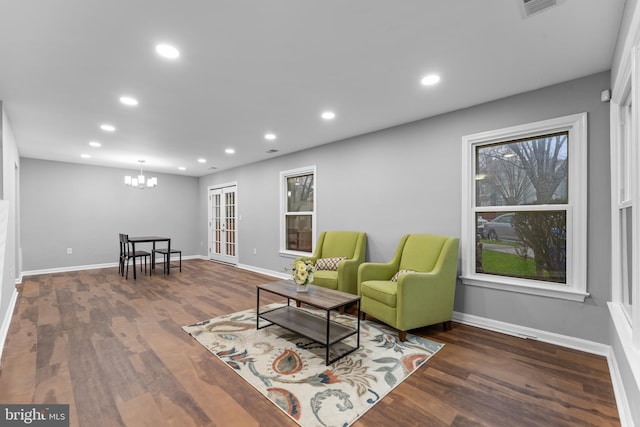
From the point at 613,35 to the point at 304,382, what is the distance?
327 centimetres

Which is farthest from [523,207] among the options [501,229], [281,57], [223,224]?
[223,224]

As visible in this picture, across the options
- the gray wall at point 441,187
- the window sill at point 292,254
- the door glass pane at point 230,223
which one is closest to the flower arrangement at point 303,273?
the gray wall at point 441,187

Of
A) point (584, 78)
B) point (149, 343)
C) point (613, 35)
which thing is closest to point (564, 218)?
point (584, 78)

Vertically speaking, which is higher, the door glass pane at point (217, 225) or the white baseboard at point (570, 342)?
the door glass pane at point (217, 225)

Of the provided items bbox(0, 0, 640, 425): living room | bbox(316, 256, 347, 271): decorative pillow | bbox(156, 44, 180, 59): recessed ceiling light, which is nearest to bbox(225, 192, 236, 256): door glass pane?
bbox(0, 0, 640, 425): living room

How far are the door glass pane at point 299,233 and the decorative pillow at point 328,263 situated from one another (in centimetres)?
103

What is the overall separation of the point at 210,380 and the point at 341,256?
2479 mm

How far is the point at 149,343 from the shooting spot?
2.70 metres

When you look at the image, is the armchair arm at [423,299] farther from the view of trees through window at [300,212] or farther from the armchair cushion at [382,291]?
the view of trees through window at [300,212]

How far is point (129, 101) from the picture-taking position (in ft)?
10.0

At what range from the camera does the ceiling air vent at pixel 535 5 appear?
5.45 feet

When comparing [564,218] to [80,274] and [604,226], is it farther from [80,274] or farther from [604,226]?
[80,274]

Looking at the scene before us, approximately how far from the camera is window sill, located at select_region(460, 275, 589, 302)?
8.38 ft

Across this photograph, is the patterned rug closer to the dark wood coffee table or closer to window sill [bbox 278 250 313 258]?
the dark wood coffee table
